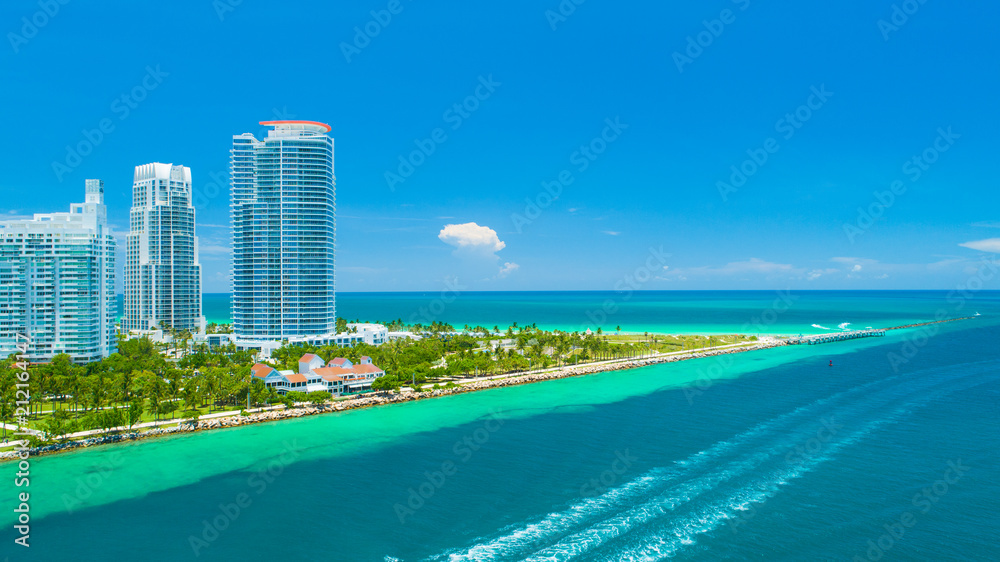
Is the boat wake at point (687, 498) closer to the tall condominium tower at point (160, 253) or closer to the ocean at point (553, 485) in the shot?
the ocean at point (553, 485)

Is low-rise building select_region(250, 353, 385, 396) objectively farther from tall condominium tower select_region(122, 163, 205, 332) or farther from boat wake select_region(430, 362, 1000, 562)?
tall condominium tower select_region(122, 163, 205, 332)

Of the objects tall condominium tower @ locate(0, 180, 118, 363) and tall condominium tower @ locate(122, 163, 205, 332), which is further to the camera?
tall condominium tower @ locate(122, 163, 205, 332)

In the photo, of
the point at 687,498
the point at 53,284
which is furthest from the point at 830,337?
the point at 53,284

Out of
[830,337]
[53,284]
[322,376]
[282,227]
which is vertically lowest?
[830,337]

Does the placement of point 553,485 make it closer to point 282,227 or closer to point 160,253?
point 282,227

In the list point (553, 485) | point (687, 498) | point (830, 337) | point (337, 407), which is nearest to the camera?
point (687, 498)

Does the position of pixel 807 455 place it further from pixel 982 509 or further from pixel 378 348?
pixel 378 348

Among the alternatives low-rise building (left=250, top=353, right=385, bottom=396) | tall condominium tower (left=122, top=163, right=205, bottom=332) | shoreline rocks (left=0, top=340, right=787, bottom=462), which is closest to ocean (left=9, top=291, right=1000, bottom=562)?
shoreline rocks (left=0, top=340, right=787, bottom=462)

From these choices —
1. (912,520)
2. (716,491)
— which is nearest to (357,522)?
(716,491)
